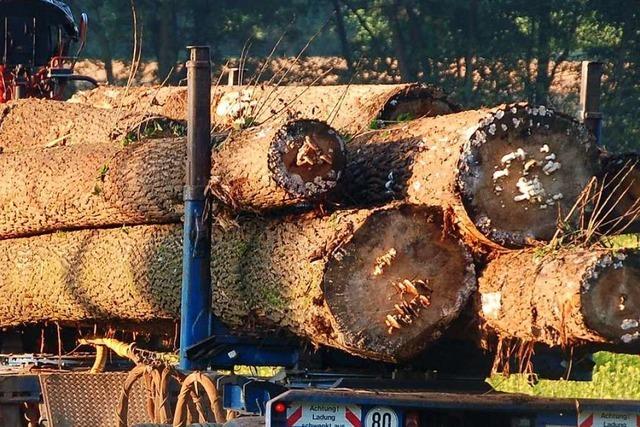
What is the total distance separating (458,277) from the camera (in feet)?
26.7

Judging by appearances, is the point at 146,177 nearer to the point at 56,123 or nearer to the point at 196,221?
the point at 196,221

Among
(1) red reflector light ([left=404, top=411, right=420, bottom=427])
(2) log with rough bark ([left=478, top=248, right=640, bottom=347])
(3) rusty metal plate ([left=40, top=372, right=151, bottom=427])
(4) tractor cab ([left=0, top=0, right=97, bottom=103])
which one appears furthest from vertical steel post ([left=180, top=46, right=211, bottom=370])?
(4) tractor cab ([left=0, top=0, right=97, bottom=103])

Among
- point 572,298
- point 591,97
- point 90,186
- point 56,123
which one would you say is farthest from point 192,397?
point 56,123

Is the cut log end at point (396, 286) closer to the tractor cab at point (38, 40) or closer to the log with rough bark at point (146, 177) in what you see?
the log with rough bark at point (146, 177)

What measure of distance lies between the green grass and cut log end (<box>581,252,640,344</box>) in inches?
184

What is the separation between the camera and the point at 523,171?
27.2ft

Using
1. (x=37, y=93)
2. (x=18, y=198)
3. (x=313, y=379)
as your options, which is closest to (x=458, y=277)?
(x=313, y=379)

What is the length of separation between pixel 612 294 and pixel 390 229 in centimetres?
129

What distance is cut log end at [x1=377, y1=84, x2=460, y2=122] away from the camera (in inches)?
384

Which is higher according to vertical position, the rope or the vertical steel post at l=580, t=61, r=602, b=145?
the vertical steel post at l=580, t=61, r=602, b=145

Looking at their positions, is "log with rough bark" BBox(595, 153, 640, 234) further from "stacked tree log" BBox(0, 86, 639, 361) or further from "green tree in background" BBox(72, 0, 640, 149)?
"green tree in background" BBox(72, 0, 640, 149)

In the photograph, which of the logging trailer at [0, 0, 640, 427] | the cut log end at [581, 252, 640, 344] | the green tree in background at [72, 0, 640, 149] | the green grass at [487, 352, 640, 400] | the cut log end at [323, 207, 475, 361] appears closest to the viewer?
the cut log end at [581, 252, 640, 344]

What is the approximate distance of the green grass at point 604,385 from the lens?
12841mm

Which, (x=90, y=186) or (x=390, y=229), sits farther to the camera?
(x=90, y=186)
